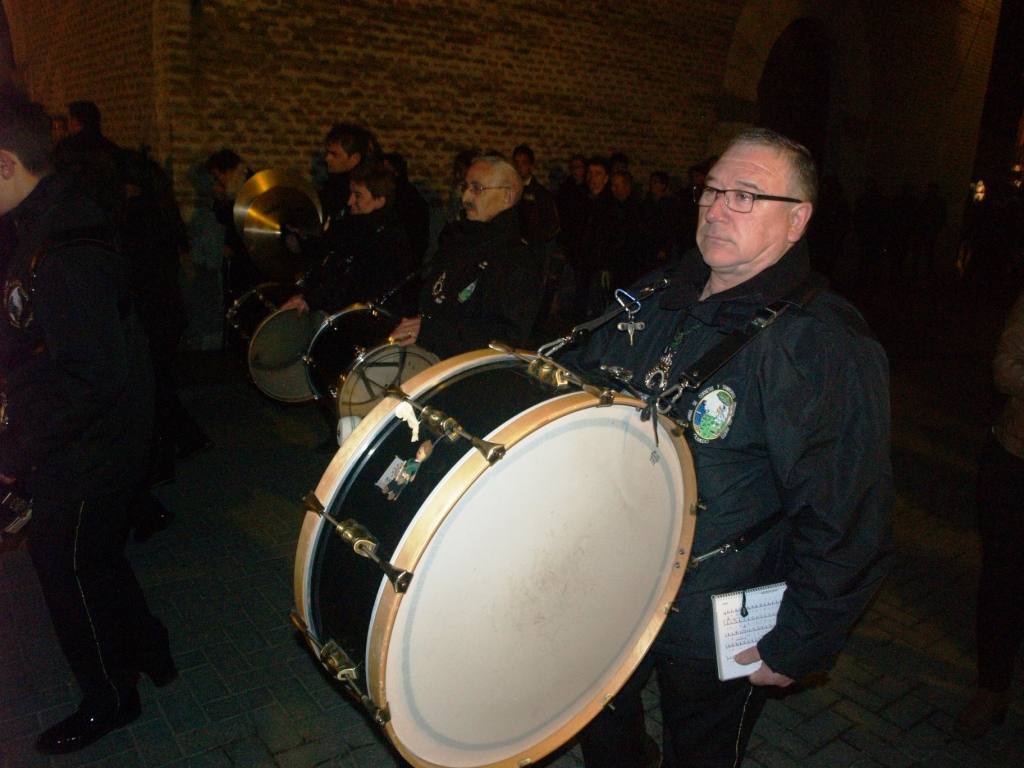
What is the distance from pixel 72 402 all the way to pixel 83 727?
1261mm

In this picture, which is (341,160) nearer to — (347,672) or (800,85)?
(347,672)

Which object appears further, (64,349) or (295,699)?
(295,699)

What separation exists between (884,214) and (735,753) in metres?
14.6

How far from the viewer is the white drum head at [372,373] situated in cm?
434

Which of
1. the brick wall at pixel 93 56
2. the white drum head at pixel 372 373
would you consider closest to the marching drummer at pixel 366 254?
the white drum head at pixel 372 373

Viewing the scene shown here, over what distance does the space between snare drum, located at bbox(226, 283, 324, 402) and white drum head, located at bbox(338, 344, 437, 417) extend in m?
1.07

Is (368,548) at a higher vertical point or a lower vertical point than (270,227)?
higher

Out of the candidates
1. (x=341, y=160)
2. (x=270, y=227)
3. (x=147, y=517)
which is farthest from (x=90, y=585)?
(x=341, y=160)

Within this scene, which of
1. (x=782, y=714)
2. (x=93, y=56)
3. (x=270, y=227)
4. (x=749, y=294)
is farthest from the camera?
(x=93, y=56)

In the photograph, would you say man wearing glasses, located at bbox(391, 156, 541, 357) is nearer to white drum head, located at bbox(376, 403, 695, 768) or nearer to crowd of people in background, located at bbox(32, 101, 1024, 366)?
crowd of people in background, located at bbox(32, 101, 1024, 366)

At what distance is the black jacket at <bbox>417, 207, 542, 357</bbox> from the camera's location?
3.64 metres

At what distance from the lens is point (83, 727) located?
2.90 m

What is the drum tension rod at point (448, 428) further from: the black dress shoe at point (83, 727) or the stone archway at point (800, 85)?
the stone archway at point (800, 85)

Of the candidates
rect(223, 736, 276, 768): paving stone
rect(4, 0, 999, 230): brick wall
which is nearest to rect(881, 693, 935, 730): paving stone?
rect(223, 736, 276, 768): paving stone
